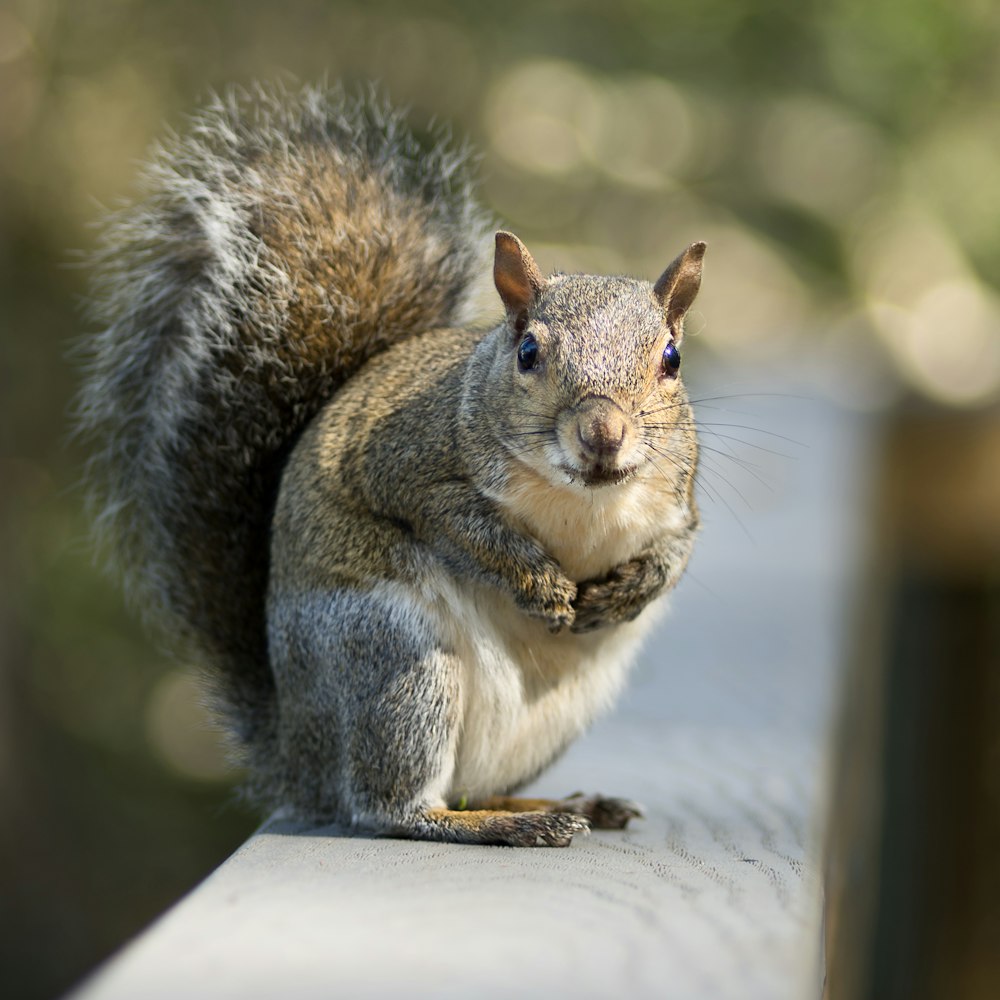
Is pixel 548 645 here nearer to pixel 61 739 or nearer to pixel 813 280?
pixel 61 739

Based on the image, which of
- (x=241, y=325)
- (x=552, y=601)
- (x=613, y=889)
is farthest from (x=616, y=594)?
(x=241, y=325)

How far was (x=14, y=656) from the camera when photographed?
18.2ft

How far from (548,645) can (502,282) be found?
0.56 m

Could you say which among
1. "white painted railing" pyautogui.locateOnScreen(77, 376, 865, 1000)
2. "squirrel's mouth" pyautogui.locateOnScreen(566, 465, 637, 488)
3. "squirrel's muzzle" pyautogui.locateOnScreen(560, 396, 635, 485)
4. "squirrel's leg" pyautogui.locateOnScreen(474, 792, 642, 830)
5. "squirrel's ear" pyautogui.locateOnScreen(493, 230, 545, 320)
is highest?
"squirrel's ear" pyautogui.locateOnScreen(493, 230, 545, 320)

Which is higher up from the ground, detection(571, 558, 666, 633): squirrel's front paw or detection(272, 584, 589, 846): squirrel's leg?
detection(571, 558, 666, 633): squirrel's front paw

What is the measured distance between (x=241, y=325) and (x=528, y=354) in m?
0.57

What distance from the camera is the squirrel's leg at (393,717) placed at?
6.70 ft

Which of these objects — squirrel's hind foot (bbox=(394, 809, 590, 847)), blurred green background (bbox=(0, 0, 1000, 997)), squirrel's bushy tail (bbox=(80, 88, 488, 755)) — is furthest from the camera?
blurred green background (bbox=(0, 0, 1000, 997))

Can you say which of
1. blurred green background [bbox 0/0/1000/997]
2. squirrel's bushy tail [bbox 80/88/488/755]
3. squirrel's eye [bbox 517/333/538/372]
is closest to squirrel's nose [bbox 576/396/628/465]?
squirrel's eye [bbox 517/333/538/372]

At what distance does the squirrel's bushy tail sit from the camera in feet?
7.92

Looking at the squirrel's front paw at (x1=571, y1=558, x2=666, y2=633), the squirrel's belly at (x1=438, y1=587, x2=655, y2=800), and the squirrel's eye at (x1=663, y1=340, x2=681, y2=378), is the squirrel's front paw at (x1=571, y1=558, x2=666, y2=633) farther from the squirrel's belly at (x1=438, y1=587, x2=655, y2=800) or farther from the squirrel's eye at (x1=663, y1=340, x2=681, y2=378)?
the squirrel's eye at (x1=663, y1=340, x2=681, y2=378)

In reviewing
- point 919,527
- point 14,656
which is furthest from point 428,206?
point 14,656

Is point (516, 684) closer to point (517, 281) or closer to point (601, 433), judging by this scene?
point (601, 433)

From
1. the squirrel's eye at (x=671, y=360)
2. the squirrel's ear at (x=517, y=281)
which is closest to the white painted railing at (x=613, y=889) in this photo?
the squirrel's eye at (x=671, y=360)
